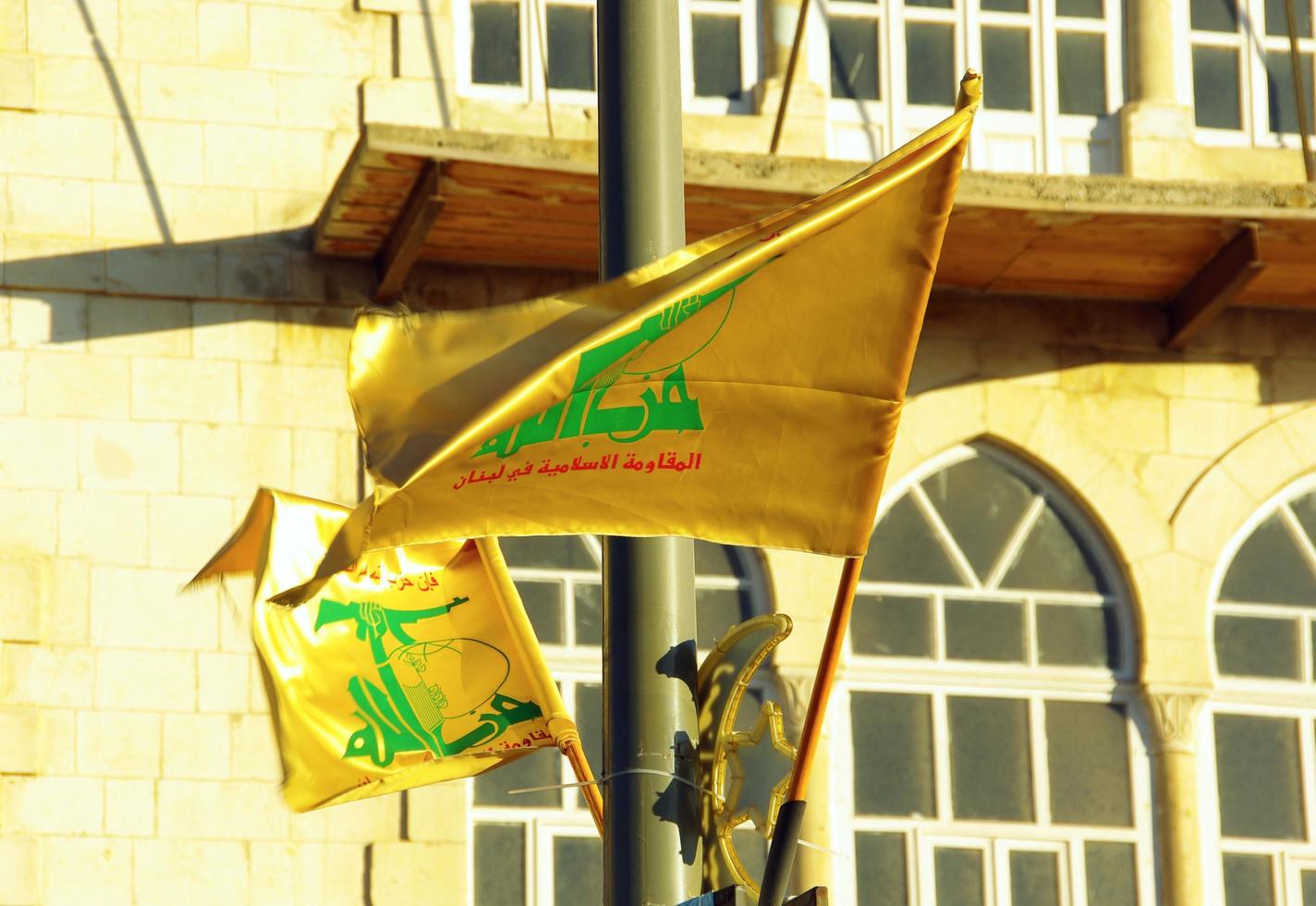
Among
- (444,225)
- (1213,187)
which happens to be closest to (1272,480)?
(1213,187)

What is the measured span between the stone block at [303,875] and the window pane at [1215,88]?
6760mm

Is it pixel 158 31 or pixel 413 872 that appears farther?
pixel 158 31

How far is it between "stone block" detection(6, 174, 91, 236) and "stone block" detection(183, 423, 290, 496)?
1271 millimetres

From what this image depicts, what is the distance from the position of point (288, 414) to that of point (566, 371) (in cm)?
702

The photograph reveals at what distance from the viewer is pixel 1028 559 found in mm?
13203

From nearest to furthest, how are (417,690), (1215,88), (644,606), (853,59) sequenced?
(644,606)
(417,690)
(853,59)
(1215,88)

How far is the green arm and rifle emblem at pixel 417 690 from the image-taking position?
7371mm

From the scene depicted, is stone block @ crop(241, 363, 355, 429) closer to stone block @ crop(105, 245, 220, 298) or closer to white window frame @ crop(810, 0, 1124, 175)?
stone block @ crop(105, 245, 220, 298)

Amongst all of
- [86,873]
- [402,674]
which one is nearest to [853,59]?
[86,873]

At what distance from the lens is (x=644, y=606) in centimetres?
576

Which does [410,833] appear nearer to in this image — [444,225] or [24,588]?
[24,588]

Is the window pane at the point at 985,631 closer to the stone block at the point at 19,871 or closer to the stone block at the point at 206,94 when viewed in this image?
the stone block at the point at 206,94

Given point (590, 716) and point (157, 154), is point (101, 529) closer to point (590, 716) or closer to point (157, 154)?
point (157, 154)

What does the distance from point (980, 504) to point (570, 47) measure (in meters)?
3.55
